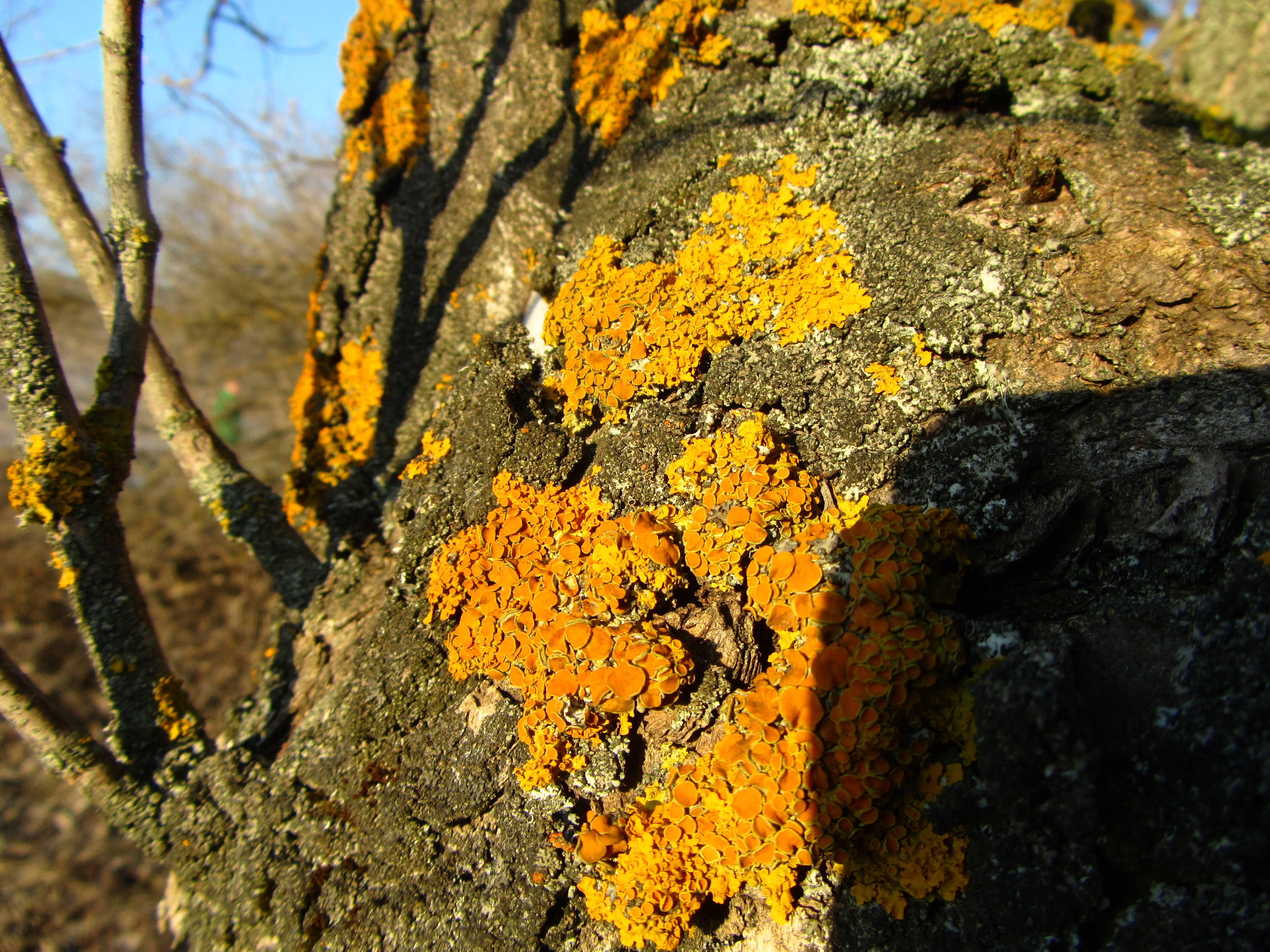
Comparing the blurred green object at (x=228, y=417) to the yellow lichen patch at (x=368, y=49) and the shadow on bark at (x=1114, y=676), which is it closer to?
the yellow lichen patch at (x=368, y=49)

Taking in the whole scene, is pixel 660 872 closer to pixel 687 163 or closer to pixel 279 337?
pixel 687 163

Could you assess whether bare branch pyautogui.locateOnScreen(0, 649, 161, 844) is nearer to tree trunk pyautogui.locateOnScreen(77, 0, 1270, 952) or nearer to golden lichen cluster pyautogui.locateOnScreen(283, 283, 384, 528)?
tree trunk pyautogui.locateOnScreen(77, 0, 1270, 952)

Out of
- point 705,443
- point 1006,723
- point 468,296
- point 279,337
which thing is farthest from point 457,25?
point 279,337

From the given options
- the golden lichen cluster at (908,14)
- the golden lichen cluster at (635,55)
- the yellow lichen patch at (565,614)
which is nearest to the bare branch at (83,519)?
the yellow lichen patch at (565,614)

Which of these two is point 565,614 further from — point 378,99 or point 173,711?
point 378,99

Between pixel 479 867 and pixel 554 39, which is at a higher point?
pixel 554 39

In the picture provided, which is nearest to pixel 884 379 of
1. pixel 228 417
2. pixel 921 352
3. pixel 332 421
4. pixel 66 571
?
pixel 921 352

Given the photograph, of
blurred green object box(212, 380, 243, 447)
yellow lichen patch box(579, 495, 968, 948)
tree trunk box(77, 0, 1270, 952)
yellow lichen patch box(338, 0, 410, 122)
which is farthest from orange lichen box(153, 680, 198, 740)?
blurred green object box(212, 380, 243, 447)
